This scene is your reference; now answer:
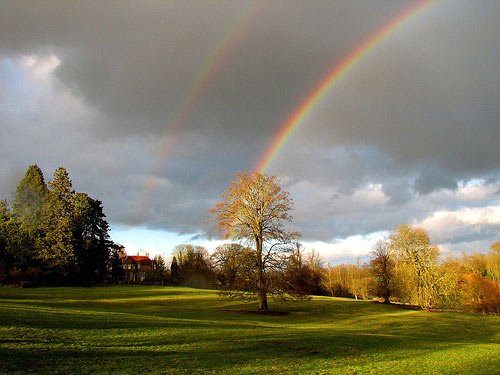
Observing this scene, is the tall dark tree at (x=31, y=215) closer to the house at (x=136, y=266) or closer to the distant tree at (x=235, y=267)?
the distant tree at (x=235, y=267)

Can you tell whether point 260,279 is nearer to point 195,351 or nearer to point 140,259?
point 195,351

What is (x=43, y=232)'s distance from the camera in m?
69.7

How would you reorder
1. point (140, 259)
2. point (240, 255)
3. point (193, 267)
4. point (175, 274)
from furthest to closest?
point (140, 259) → point (175, 274) → point (193, 267) → point (240, 255)

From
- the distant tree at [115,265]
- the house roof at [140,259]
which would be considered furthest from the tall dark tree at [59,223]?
the house roof at [140,259]

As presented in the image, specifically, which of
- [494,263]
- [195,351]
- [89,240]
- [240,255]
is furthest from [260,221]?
Result: [494,263]

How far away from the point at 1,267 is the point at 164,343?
57.3m

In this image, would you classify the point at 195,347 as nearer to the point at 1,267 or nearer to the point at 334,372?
the point at 334,372

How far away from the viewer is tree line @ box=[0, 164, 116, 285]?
67.1 m

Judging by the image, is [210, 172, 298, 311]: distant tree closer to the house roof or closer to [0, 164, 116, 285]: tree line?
[0, 164, 116, 285]: tree line

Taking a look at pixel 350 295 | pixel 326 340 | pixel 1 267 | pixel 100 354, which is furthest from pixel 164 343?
pixel 350 295

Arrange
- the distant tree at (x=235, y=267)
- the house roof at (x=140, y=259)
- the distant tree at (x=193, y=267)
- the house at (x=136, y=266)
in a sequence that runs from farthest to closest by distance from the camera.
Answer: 1. the house roof at (x=140, y=259)
2. the house at (x=136, y=266)
3. the distant tree at (x=193, y=267)
4. the distant tree at (x=235, y=267)

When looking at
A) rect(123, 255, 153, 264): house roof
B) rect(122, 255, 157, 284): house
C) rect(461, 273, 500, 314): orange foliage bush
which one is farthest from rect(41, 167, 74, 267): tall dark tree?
rect(123, 255, 153, 264): house roof

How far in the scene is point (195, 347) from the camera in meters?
17.9

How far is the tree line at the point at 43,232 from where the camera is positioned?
6706 centimetres
